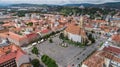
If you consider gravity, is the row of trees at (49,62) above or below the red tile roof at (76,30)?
below

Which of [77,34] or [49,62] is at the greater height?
[77,34]

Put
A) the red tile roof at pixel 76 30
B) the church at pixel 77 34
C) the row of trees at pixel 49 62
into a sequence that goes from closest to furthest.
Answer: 1. the row of trees at pixel 49 62
2. the church at pixel 77 34
3. the red tile roof at pixel 76 30

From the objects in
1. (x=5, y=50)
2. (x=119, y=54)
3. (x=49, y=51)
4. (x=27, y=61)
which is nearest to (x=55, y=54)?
(x=49, y=51)

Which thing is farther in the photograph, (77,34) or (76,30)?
(76,30)

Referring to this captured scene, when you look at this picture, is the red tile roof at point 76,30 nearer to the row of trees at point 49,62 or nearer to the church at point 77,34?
the church at point 77,34

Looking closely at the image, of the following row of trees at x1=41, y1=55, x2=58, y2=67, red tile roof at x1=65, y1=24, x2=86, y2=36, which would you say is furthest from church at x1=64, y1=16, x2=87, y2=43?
row of trees at x1=41, y1=55, x2=58, y2=67

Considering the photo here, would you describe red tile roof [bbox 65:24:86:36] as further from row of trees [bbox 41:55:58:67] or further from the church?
row of trees [bbox 41:55:58:67]

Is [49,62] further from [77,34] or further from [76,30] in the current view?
[76,30]

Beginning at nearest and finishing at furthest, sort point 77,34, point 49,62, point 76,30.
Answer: point 49,62 < point 77,34 < point 76,30

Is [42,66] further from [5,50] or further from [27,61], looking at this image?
[5,50]

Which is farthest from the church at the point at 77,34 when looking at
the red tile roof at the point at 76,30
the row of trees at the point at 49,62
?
the row of trees at the point at 49,62

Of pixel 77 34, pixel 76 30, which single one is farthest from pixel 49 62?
pixel 76 30

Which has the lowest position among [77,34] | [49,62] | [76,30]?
[49,62]

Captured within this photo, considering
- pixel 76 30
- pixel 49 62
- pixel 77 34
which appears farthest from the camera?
pixel 76 30
